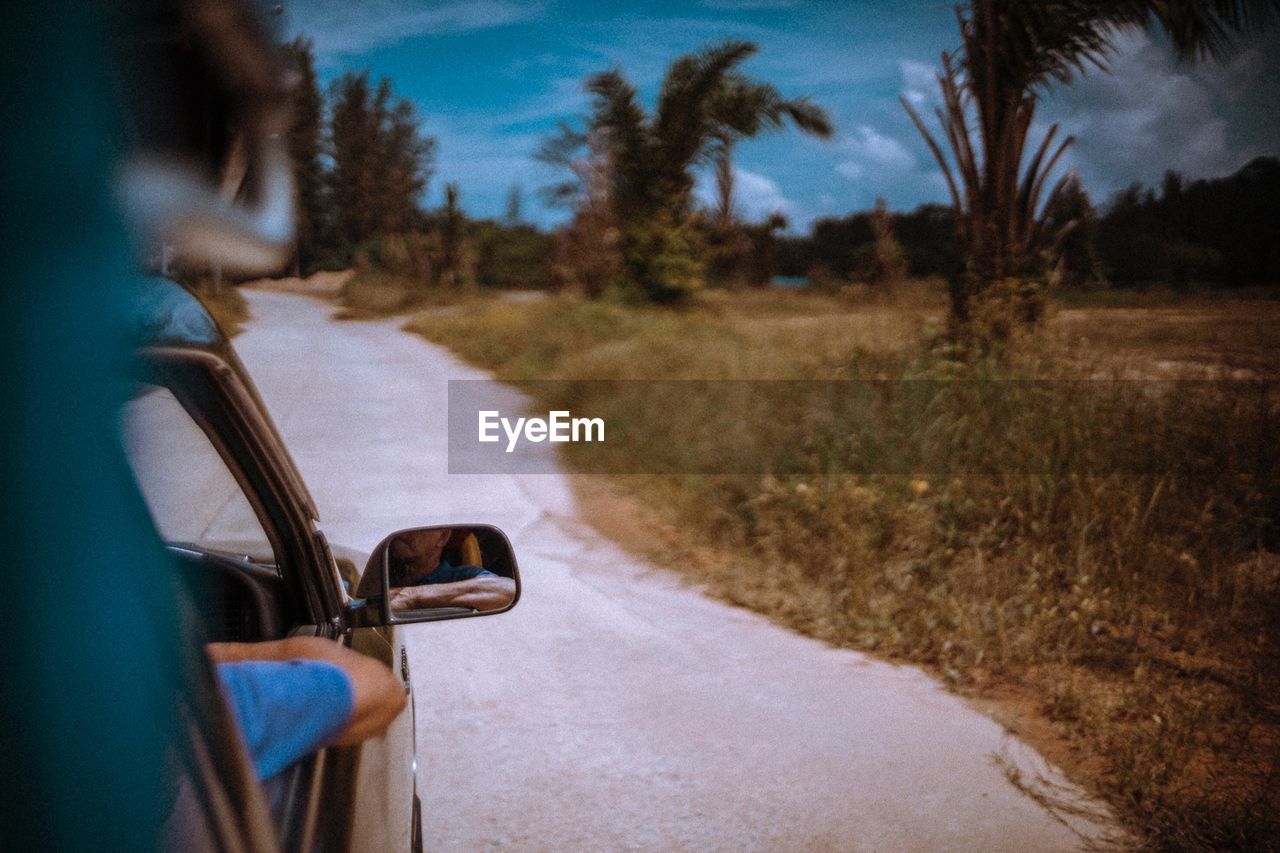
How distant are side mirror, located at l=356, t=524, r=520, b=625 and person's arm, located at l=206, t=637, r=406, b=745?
0.46 m

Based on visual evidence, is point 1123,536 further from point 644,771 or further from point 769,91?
point 769,91

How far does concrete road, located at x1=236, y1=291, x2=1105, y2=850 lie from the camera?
289cm

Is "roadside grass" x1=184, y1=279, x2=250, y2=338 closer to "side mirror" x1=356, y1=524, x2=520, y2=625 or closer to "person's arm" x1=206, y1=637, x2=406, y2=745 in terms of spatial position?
"side mirror" x1=356, y1=524, x2=520, y2=625

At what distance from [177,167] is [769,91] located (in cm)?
1498

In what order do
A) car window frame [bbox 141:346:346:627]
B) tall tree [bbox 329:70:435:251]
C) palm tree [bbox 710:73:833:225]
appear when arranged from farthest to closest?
tall tree [bbox 329:70:435:251], palm tree [bbox 710:73:833:225], car window frame [bbox 141:346:346:627]

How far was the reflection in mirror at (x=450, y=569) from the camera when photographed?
67.7 inches

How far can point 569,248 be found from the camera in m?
21.3

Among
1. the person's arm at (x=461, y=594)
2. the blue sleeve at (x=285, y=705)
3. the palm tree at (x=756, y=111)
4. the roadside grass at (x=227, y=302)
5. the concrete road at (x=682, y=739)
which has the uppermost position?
the palm tree at (x=756, y=111)

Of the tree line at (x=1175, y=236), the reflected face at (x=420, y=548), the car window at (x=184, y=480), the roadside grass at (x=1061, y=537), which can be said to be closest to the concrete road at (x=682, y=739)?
the roadside grass at (x=1061, y=537)

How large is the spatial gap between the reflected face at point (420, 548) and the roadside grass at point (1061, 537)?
224cm

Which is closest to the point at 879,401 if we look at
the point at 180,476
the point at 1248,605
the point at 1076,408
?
the point at 1076,408

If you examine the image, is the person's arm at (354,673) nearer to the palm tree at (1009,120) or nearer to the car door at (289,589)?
the car door at (289,589)

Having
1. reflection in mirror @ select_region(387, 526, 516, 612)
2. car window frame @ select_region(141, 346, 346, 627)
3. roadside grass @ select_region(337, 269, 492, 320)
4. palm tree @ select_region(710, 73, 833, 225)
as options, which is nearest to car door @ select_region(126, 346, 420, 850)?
car window frame @ select_region(141, 346, 346, 627)

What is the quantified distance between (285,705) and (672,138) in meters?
16.0
